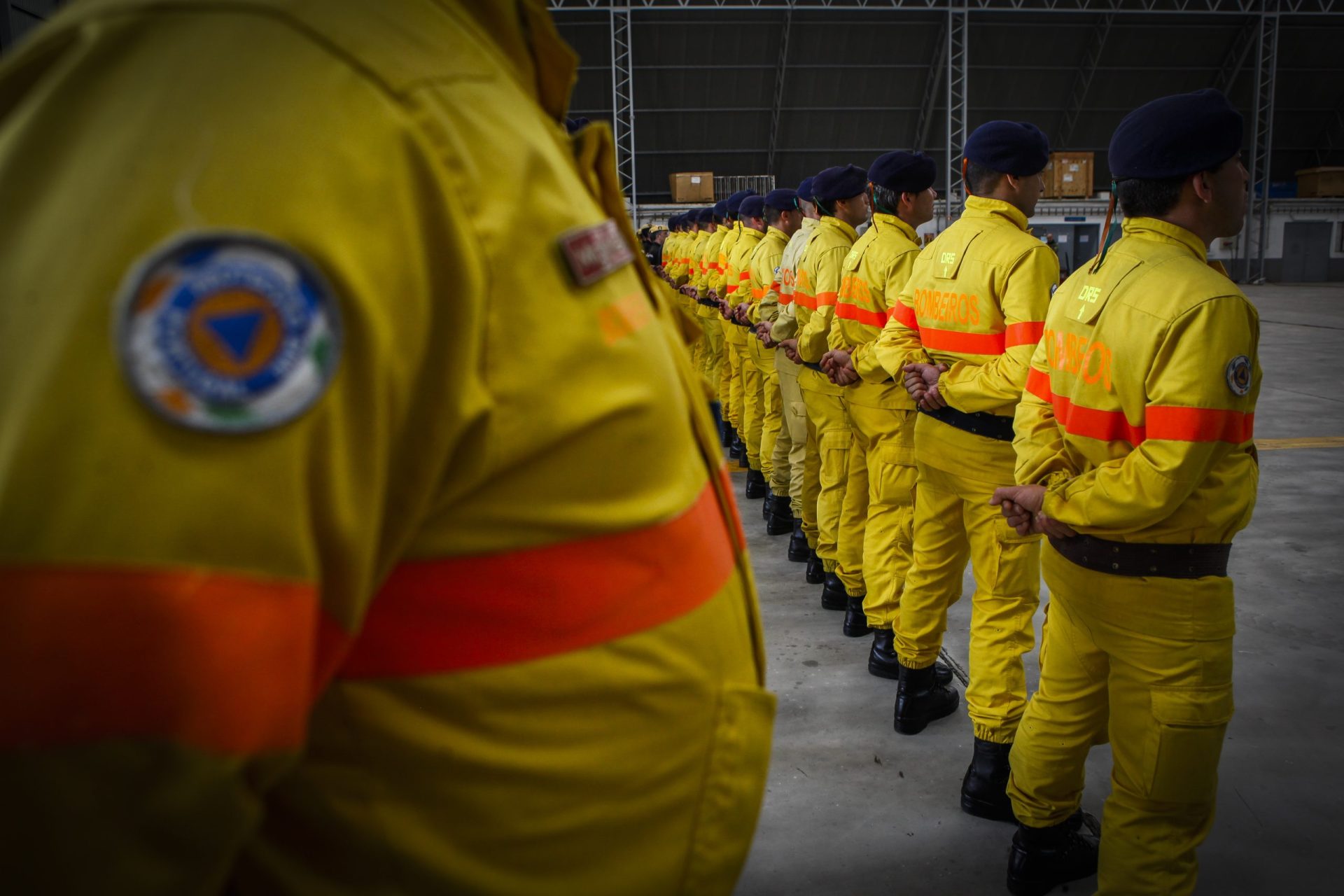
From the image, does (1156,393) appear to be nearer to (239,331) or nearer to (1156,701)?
(1156,701)

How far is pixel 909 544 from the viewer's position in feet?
13.2

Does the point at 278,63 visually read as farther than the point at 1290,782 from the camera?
No

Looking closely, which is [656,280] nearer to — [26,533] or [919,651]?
[26,533]

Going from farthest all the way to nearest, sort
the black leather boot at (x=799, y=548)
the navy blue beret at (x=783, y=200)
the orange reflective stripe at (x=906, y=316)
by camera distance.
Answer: the navy blue beret at (x=783, y=200) → the black leather boot at (x=799, y=548) → the orange reflective stripe at (x=906, y=316)

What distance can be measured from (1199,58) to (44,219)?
25143 mm

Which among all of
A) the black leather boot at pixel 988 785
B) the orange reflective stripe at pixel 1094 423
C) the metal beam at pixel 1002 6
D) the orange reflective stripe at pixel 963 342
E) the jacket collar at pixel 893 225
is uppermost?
the metal beam at pixel 1002 6

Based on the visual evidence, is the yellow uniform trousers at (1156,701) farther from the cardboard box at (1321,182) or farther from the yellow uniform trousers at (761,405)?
the cardboard box at (1321,182)

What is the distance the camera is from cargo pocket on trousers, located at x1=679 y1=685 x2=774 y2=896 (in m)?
0.89

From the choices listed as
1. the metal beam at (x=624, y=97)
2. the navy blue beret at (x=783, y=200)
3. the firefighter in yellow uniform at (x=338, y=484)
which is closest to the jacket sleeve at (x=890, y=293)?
the navy blue beret at (x=783, y=200)

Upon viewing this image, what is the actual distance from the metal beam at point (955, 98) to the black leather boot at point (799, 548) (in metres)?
13.4

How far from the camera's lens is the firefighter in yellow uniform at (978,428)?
306 centimetres

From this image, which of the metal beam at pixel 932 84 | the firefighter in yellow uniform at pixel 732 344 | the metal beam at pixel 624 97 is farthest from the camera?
the metal beam at pixel 932 84

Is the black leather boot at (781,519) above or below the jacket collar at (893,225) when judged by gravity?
below

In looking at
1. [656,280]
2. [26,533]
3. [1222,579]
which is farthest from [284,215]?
[1222,579]
